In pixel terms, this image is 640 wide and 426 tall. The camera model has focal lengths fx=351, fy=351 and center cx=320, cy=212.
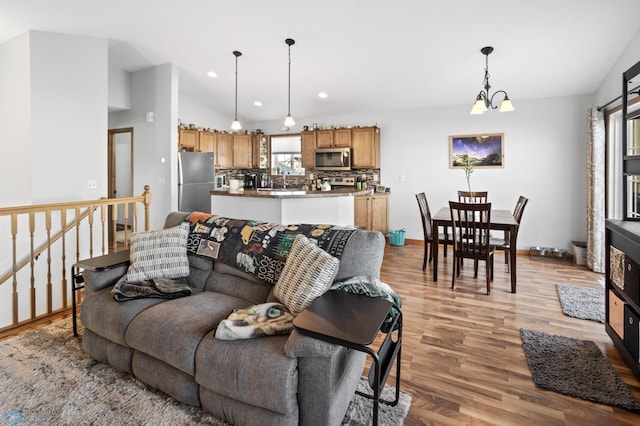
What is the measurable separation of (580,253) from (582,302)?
6.14 feet

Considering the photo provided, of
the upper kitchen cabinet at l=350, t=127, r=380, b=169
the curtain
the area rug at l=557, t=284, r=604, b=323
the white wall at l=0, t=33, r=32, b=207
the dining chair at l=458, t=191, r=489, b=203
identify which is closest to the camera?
the area rug at l=557, t=284, r=604, b=323

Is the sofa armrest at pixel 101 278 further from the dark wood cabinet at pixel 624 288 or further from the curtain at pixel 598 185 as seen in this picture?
the curtain at pixel 598 185

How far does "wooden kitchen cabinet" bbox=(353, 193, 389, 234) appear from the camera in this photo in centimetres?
618

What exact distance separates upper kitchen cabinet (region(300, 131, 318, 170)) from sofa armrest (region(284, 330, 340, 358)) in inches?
222

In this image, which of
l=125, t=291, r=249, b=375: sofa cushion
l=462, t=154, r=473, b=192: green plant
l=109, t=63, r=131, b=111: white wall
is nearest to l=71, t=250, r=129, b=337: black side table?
l=125, t=291, r=249, b=375: sofa cushion

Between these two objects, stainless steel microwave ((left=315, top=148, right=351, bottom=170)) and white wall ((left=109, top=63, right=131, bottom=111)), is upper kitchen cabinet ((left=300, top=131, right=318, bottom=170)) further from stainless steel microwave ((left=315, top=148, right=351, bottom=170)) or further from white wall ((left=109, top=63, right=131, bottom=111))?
white wall ((left=109, top=63, right=131, bottom=111))

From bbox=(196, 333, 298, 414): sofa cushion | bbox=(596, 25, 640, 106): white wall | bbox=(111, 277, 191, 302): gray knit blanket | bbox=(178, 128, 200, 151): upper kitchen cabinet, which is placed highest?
bbox=(596, 25, 640, 106): white wall

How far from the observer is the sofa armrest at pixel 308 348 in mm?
1434

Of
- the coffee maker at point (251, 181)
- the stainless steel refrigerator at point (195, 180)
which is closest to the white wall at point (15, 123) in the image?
the stainless steel refrigerator at point (195, 180)

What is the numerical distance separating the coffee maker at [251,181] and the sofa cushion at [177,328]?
18.1 feet

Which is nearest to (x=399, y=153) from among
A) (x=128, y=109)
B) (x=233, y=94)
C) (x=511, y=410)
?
(x=233, y=94)

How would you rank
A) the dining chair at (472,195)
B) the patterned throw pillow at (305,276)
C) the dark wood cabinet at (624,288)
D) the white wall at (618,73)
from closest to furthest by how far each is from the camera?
the patterned throw pillow at (305,276), the dark wood cabinet at (624,288), the white wall at (618,73), the dining chair at (472,195)

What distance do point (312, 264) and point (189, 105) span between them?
5812 mm

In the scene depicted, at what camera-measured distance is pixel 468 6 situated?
3270mm
